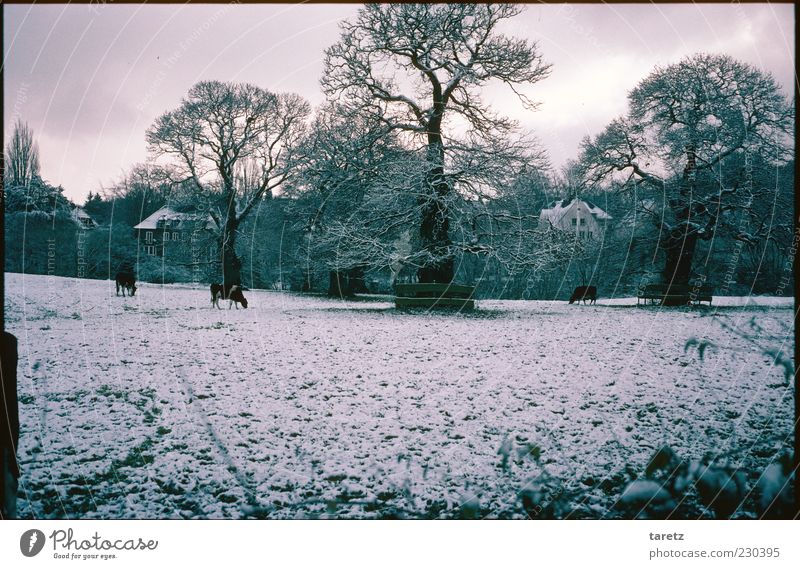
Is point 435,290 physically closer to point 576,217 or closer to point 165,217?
point 576,217

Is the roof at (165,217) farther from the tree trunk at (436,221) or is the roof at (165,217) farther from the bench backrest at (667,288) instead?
the bench backrest at (667,288)

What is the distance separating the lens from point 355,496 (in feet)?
13.7

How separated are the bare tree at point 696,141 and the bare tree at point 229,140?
355 inches

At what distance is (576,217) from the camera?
46.1 ft

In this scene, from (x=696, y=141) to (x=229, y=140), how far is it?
11.7 m

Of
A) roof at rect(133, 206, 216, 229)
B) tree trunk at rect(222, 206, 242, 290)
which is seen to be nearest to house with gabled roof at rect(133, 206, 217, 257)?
roof at rect(133, 206, 216, 229)

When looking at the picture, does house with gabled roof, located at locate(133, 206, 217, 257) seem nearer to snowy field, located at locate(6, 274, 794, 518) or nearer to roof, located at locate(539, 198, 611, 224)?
snowy field, located at locate(6, 274, 794, 518)

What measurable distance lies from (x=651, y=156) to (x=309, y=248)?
543 inches

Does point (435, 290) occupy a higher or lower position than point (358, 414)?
higher

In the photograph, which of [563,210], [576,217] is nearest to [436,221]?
[576,217]

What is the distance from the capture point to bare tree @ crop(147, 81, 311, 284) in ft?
27.8

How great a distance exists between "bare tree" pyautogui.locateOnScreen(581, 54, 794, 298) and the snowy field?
4.27m
